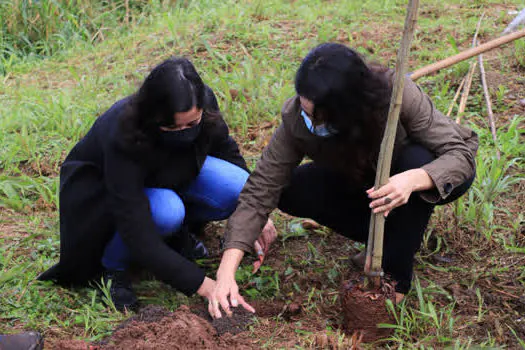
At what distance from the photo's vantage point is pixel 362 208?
2295 mm

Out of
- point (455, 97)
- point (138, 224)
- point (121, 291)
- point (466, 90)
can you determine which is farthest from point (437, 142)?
point (466, 90)

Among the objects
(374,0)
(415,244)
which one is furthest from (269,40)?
(415,244)

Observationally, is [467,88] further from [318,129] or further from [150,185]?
[150,185]

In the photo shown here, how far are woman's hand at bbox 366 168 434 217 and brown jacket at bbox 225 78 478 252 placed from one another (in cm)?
4

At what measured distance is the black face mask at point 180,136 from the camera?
6.87ft

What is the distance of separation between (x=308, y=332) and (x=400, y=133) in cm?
76

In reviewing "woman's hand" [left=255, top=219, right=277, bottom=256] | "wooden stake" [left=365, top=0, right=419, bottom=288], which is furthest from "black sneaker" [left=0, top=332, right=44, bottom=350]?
"wooden stake" [left=365, top=0, right=419, bottom=288]

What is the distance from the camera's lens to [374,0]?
200 inches

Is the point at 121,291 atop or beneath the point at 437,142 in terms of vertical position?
beneath

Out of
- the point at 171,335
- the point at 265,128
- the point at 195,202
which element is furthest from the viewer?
the point at 265,128

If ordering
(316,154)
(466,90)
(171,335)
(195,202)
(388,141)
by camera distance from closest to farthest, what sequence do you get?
(388,141)
(171,335)
(316,154)
(195,202)
(466,90)

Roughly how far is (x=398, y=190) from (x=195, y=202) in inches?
39.8

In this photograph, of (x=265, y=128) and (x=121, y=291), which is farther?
(x=265, y=128)

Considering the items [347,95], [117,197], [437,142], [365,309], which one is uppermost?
[347,95]
